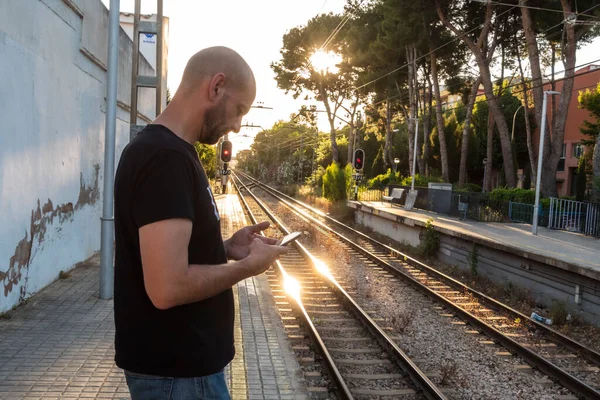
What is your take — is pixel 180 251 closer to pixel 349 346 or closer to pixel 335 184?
pixel 349 346

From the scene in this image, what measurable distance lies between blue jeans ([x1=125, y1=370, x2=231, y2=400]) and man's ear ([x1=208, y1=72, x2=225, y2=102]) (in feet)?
2.87

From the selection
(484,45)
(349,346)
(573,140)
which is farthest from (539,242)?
(573,140)

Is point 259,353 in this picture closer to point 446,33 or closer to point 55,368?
point 55,368

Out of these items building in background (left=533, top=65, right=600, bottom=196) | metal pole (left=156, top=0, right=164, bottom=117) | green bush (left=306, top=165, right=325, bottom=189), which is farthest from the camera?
green bush (left=306, top=165, right=325, bottom=189)

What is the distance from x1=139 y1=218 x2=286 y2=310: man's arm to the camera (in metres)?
1.68

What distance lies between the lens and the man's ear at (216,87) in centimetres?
191

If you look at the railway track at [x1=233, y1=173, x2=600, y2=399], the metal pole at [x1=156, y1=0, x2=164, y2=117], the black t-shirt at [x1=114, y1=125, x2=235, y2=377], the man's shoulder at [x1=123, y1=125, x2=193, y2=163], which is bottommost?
the railway track at [x1=233, y1=173, x2=600, y2=399]

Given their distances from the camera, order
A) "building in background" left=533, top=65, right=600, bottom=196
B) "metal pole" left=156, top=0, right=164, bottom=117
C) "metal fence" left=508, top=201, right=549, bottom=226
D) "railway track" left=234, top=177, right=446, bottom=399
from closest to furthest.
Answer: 1. "railway track" left=234, top=177, right=446, bottom=399
2. "metal pole" left=156, top=0, right=164, bottom=117
3. "metal fence" left=508, top=201, right=549, bottom=226
4. "building in background" left=533, top=65, right=600, bottom=196

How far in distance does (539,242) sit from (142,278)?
46.3ft

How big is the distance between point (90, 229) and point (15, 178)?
4.52 meters

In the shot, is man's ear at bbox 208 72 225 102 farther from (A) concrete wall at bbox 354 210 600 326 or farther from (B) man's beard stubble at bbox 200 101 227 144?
(A) concrete wall at bbox 354 210 600 326

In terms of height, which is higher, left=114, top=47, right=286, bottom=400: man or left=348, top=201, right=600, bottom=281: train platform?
left=114, top=47, right=286, bottom=400: man

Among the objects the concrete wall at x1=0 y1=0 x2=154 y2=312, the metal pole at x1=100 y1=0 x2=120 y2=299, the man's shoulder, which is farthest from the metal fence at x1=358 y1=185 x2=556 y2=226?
the man's shoulder

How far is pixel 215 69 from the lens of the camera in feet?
6.31
